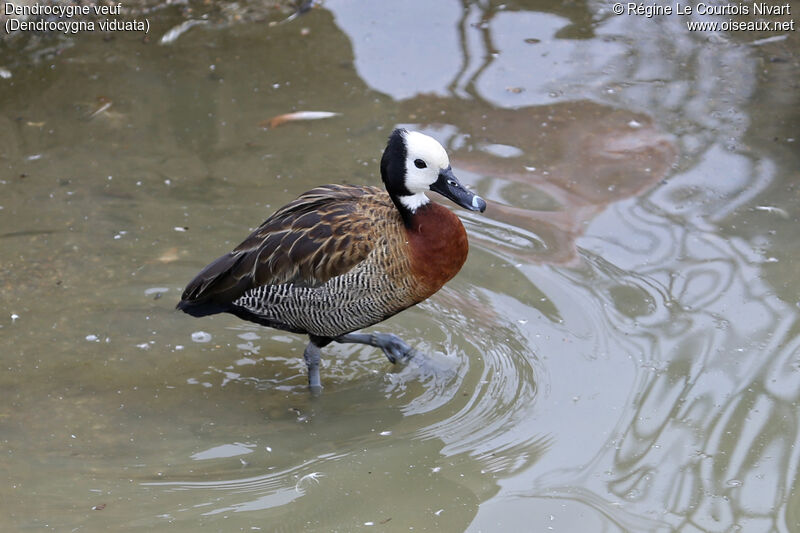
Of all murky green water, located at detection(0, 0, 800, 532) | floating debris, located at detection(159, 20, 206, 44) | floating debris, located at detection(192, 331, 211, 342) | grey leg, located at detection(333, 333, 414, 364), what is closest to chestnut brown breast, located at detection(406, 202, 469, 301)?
grey leg, located at detection(333, 333, 414, 364)

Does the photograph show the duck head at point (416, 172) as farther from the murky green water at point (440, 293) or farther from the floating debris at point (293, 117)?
the floating debris at point (293, 117)

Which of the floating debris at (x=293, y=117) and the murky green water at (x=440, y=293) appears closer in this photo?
the murky green water at (x=440, y=293)

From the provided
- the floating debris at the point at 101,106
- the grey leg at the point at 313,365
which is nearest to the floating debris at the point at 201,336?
the grey leg at the point at 313,365

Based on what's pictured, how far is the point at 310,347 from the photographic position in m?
4.66

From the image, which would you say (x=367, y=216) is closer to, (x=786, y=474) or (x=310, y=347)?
(x=310, y=347)

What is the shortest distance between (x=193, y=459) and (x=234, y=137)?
9.35 ft

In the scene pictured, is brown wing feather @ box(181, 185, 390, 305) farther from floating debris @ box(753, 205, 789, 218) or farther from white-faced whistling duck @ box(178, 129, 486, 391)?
floating debris @ box(753, 205, 789, 218)

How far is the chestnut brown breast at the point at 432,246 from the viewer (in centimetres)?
425

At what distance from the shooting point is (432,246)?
14.0ft

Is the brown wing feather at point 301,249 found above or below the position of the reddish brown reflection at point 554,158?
above

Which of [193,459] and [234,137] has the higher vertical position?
[234,137]

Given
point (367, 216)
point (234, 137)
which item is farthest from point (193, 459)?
point (234, 137)

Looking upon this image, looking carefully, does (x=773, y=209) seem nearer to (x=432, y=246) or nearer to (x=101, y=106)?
(x=432, y=246)

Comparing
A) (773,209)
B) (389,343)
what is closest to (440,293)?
(389,343)
